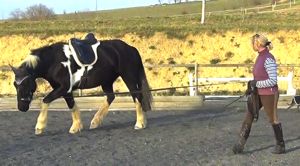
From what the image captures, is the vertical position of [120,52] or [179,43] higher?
[120,52]

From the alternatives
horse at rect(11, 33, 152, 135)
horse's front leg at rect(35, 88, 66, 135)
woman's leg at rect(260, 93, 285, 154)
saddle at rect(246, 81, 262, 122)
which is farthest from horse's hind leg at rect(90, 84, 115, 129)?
woman's leg at rect(260, 93, 285, 154)

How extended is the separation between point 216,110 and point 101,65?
4.31 meters

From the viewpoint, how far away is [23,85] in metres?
9.69

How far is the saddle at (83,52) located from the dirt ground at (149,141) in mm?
1408

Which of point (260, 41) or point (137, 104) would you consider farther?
point (137, 104)

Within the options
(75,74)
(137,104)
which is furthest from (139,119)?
(75,74)

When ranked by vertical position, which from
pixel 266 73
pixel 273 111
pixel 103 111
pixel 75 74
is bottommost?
pixel 103 111

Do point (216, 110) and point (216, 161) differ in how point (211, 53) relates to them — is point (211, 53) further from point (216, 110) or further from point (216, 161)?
point (216, 161)

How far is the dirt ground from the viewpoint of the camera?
302 inches

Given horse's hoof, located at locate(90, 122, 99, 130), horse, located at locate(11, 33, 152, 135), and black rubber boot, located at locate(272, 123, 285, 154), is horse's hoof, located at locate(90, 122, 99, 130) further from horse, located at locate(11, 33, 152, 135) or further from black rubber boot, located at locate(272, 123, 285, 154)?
black rubber boot, located at locate(272, 123, 285, 154)

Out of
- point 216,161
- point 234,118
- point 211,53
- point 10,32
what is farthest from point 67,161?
point 10,32

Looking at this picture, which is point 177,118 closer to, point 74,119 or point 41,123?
point 74,119

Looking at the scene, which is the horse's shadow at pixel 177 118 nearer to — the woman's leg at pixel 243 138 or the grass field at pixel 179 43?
the woman's leg at pixel 243 138

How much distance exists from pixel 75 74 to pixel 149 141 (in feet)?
7.06
